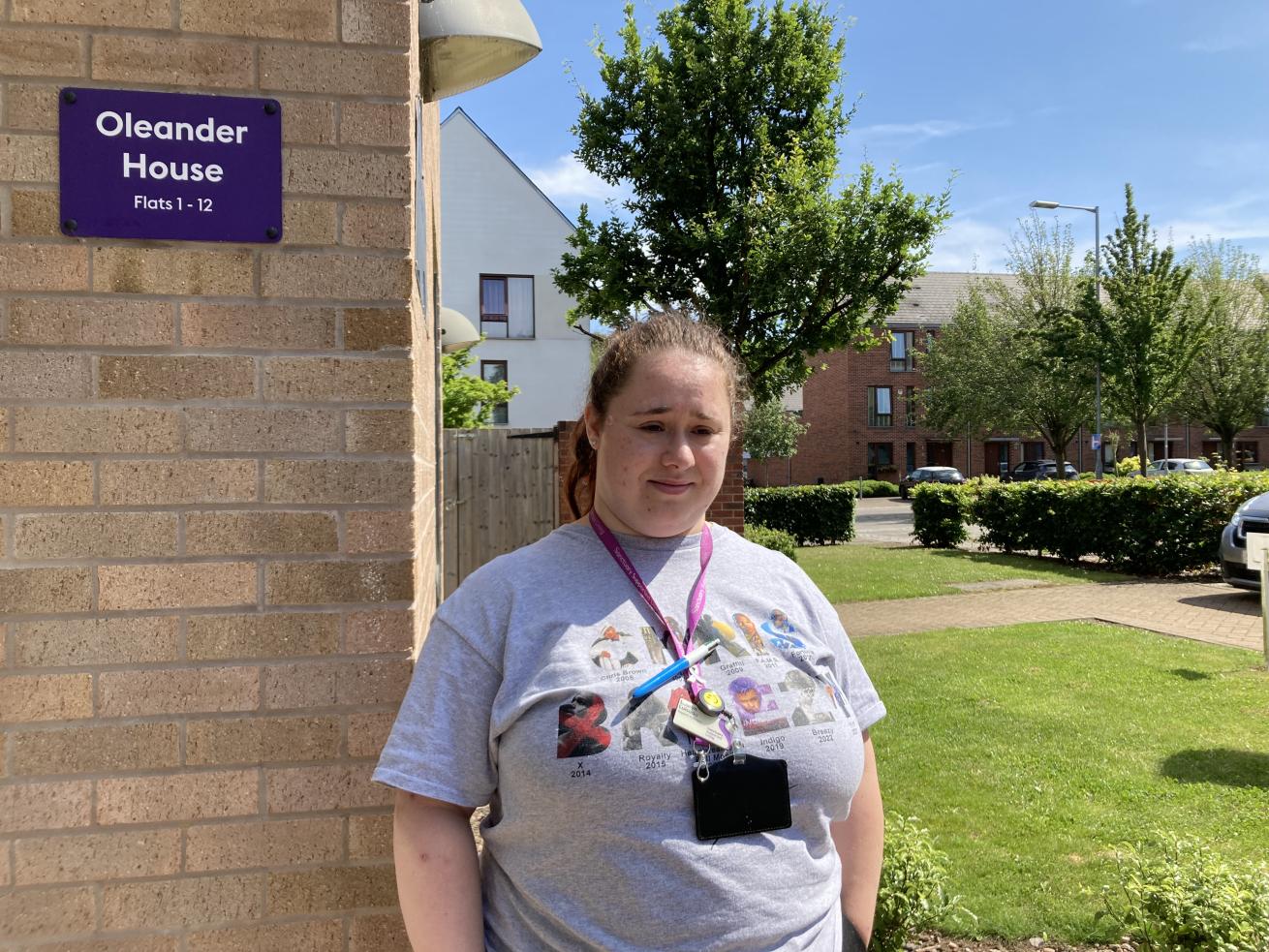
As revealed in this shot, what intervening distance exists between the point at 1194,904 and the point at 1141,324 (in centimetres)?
2154

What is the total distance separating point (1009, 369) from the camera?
3506cm

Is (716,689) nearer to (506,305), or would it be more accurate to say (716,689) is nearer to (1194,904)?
(1194,904)

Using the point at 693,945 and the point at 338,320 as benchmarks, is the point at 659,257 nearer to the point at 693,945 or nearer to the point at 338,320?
the point at 338,320

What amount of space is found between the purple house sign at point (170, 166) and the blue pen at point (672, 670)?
130cm

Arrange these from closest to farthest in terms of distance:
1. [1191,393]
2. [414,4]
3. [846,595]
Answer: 1. [414,4]
2. [846,595]
3. [1191,393]

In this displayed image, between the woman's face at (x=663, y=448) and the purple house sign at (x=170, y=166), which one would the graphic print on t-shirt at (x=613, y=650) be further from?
the purple house sign at (x=170, y=166)

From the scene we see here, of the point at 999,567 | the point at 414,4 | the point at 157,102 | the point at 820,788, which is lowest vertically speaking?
the point at 999,567

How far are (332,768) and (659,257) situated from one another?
1261 centimetres

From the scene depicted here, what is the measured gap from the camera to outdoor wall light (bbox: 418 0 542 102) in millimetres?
3031

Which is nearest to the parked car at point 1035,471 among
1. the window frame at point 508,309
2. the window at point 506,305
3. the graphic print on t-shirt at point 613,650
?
the window frame at point 508,309

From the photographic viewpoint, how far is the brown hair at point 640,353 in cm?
178

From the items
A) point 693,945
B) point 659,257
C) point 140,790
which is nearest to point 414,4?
point 140,790

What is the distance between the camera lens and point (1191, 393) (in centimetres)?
3497

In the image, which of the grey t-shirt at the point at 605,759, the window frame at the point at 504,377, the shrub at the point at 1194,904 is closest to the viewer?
the grey t-shirt at the point at 605,759
